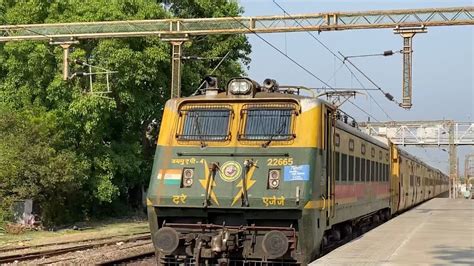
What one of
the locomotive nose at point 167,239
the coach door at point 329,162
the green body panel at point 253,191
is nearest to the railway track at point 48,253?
the green body panel at point 253,191

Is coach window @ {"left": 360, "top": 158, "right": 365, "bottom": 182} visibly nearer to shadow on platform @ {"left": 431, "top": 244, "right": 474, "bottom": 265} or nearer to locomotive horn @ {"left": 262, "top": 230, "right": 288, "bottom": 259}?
shadow on platform @ {"left": 431, "top": 244, "right": 474, "bottom": 265}

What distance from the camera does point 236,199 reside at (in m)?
9.56

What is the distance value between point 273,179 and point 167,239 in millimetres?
1866

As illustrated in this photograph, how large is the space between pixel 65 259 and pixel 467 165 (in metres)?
77.8

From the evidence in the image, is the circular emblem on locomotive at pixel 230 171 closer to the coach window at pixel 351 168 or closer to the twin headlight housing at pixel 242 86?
the twin headlight housing at pixel 242 86

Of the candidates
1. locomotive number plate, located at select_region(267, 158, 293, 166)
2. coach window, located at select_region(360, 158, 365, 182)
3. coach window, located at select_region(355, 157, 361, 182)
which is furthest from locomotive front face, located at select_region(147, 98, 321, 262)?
coach window, located at select_region(360, 158, 365, 182)

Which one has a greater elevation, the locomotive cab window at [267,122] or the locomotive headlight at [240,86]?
the locomotive headlight at [240,86]

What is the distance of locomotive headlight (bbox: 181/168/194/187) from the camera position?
988cm

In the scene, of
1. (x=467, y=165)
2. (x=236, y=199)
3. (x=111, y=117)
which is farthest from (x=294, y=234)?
(x=467, y=165)

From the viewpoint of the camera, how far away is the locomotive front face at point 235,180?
9.48m

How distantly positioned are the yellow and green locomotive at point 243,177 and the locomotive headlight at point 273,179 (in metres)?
0.02

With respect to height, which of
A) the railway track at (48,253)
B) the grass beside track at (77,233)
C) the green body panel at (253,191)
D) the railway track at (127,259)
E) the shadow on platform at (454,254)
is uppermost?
the green body panel at (253,191)

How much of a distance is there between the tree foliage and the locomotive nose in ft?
48.7

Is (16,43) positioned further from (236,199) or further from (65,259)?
(236,199)
